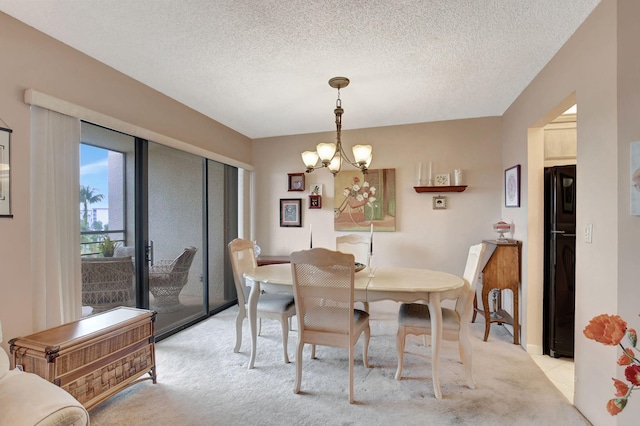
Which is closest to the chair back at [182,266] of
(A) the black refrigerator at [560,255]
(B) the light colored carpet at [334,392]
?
(B) the light colored carpet at [334,392]

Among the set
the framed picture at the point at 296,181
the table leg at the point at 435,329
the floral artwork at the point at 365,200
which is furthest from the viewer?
the framed picture at the point at 296,181

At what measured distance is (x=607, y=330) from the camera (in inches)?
33.4

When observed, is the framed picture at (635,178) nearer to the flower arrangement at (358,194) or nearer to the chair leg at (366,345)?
the chair leg at (366,345)

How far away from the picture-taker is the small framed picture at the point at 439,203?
3.87 metres

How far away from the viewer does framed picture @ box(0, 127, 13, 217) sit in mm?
1842

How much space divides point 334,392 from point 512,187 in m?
2.71

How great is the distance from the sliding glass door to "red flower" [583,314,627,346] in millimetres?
3097

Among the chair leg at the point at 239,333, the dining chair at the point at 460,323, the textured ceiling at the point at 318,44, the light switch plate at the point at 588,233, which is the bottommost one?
the chair leg at the point at 239,333

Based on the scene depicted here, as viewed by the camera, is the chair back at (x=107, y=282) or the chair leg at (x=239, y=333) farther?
the chair leg at (x=239, y=333)

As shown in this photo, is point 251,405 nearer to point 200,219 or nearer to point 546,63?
point 200,219

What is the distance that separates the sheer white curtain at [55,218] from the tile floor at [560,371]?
358 centimetres

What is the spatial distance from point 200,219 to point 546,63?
3770 millimetres

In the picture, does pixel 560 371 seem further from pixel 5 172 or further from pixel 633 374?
pixel 5 172

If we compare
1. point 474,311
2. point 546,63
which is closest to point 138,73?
point 546,63
